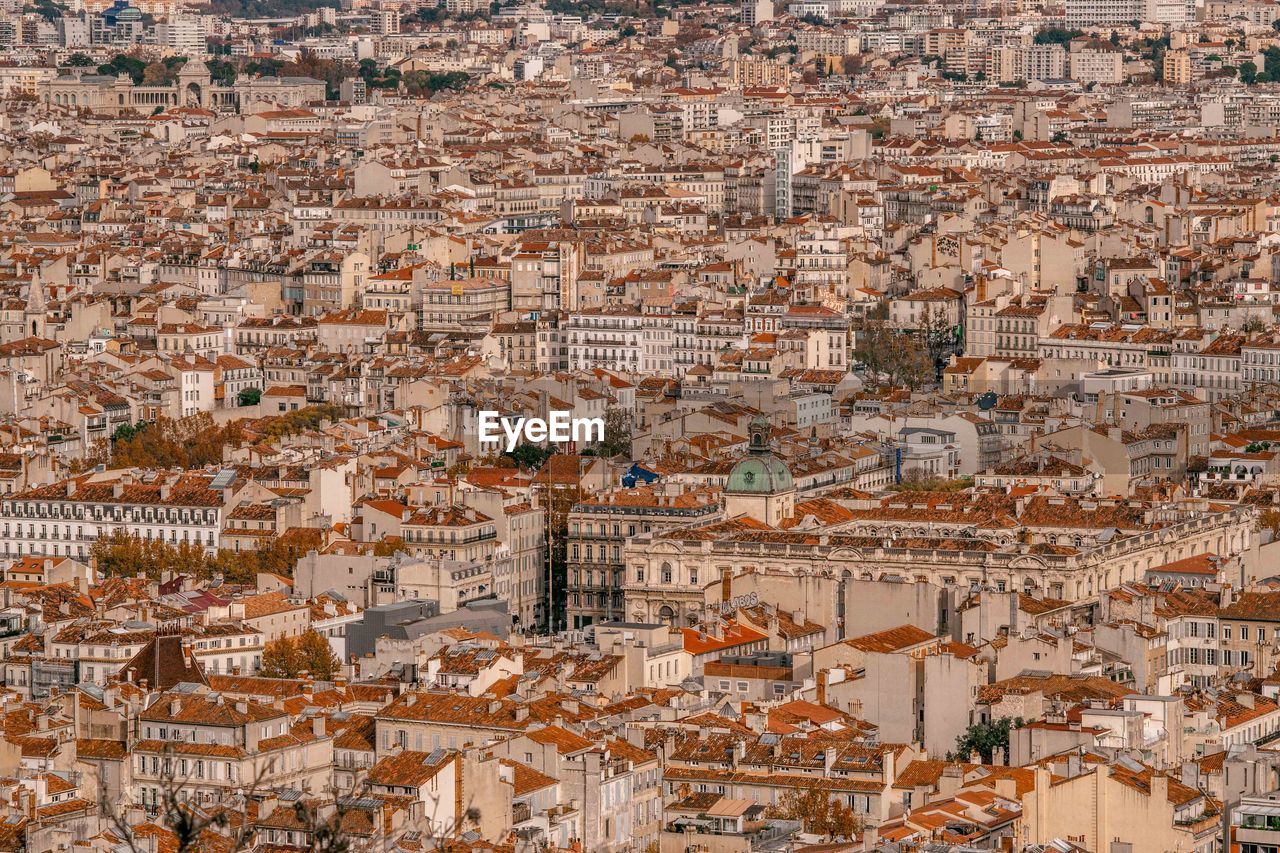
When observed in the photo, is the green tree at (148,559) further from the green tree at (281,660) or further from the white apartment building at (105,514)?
the green tree at (281,660)

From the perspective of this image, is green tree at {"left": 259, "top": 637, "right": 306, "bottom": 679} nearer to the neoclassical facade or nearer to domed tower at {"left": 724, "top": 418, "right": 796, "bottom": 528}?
the neoclassical facade

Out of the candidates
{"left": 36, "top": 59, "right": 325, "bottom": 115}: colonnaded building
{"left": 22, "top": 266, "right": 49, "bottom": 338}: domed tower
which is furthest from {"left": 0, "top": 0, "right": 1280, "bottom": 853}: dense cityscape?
{"left": 36, "top": 59, "right": 325, "bottom": 115}: colonnaded building

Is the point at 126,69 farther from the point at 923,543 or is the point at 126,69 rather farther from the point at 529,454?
the point at 923,543

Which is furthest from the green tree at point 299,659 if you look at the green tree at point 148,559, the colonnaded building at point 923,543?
the green tree at point 148,559

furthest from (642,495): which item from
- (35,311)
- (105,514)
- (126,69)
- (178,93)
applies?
(126,69)

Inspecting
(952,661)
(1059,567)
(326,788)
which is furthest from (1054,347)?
(326,788)

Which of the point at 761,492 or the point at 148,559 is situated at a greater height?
the point at 761,492
